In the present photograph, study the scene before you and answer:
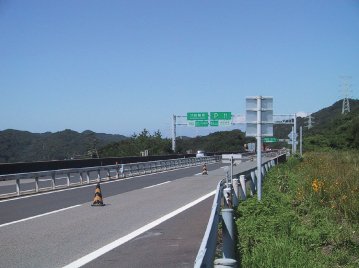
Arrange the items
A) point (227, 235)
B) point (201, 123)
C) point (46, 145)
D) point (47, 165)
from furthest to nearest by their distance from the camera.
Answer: point (46, 145)
point (201, 123)
point (47, 165)
point (227, 235)

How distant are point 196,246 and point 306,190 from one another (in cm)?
762

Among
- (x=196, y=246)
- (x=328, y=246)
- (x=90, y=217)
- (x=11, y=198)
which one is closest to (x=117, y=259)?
(x=196, y=246)

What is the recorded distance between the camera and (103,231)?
12305 millimetres

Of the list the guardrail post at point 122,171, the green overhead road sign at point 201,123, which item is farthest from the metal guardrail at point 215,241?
the green overhead road sign at point 201,123

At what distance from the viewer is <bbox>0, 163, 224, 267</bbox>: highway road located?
9.15 meters

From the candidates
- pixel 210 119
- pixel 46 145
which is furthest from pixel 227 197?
pixel 46 145

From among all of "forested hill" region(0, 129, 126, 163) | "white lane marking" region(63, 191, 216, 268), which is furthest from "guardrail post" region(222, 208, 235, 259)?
"forested hill" region(0, 129, 126, 163)

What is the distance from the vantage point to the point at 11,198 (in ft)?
72.9

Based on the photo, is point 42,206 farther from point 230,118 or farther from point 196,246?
point 230,118

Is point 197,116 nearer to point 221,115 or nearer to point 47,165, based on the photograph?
point 221,115

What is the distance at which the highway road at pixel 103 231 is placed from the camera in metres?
9.15

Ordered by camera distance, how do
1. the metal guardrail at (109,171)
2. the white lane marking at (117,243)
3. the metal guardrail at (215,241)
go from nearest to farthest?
the metal guardrail at (215,241)
the white lane marking at (117,243)
the metal guardrail at (109,171)

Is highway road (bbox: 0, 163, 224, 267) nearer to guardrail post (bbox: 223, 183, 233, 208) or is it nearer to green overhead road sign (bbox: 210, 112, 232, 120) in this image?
guardrail post (bbox: 223, 183, 233, 208)

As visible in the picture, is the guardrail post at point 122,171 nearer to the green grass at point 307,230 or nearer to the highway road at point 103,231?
the highway road at point 103,231
